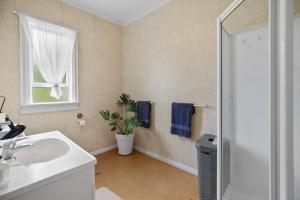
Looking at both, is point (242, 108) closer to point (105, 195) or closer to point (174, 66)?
point (174, 66)

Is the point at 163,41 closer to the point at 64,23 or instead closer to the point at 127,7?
the point at 127,7

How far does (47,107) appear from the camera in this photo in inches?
85.1

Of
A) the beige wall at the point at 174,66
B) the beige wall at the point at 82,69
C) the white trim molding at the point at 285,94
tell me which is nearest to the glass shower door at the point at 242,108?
the beige wall at the point at 174,66

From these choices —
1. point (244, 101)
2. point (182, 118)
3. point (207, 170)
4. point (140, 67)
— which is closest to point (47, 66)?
point (140, 67)

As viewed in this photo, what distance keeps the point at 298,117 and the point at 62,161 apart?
1.65 metres

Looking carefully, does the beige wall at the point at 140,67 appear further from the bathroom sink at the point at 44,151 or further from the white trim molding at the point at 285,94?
the white trim molding at the point at 285,94

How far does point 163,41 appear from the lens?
7.80 feet

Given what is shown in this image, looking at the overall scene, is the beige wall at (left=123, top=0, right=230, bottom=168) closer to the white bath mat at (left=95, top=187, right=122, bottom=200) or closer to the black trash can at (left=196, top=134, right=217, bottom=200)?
the black trash can at (left=196, top=134, right=217, bottom=200)

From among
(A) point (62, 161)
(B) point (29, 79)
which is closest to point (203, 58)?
(A) point (62, 161)

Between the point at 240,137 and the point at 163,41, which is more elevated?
the point at 163,41

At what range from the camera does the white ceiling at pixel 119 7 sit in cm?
236

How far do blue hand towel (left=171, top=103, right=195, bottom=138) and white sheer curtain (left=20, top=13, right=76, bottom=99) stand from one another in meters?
1.85

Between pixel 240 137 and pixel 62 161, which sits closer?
pixel 62 161

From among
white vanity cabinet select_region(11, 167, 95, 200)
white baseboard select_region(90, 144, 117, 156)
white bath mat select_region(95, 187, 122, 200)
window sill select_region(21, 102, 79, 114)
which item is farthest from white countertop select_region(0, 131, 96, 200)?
white baseboard select_region(90, 144, 117, 156)
